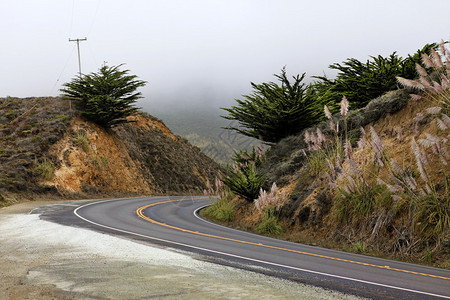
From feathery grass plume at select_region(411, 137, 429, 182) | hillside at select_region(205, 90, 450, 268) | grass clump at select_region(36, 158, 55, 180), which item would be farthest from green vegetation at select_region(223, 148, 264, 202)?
grass clump at select_region(36, 158, 55, 180)

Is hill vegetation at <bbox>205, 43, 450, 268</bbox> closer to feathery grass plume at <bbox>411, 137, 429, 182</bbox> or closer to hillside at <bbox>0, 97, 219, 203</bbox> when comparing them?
feathery grass plume at <bbox>411, 137, 429, 182</bbox>

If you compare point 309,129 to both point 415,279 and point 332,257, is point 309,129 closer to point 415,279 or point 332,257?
point 332,257

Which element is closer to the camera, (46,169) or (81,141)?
(46,169)

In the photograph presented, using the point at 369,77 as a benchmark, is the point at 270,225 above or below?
below

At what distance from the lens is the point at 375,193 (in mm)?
13375

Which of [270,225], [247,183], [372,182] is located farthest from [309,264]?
[247,183]

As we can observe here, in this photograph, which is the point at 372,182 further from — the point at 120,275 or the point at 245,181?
the point at 120,275

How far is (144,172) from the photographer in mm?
45562

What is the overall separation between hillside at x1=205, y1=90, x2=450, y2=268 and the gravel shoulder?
18.7 feet

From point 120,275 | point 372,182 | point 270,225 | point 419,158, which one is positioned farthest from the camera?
point 270,225

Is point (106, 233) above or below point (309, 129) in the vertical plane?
below

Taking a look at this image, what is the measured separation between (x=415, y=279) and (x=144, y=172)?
39544 millimetres

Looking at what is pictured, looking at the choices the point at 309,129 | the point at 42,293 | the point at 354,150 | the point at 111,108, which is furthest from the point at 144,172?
the point at 42,293

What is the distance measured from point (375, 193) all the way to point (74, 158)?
96.0 feet
